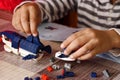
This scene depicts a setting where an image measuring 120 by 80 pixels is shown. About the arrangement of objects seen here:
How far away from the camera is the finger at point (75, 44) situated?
0.53 meters

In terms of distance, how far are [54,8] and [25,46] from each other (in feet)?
0.99

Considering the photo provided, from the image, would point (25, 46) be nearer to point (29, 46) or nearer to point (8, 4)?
point (29, 46)

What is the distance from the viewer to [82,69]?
53 centimetres

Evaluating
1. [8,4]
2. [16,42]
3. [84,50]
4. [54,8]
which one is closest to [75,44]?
[84,50]

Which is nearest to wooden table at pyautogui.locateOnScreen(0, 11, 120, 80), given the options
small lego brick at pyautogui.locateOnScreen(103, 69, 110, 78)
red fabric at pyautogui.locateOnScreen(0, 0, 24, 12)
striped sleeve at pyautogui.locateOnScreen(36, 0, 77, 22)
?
small lego brick at pyautogui.locateOnScreen(103, 69, 110, 78)

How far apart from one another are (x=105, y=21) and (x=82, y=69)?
320mm

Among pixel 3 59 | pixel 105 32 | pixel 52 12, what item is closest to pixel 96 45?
pixel 105 32

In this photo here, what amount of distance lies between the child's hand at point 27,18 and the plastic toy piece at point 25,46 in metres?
0.04

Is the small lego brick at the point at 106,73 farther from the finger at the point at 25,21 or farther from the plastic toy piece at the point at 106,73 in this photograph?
the finger at the point at 25,21

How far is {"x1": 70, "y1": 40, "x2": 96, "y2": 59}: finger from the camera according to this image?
525 mm

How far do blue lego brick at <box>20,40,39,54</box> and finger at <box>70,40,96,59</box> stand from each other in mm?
81

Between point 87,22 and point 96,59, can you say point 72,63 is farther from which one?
point 87,22

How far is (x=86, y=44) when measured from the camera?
530mm

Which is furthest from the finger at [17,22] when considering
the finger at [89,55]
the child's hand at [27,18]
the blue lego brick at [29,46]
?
the finger at [89,55]
